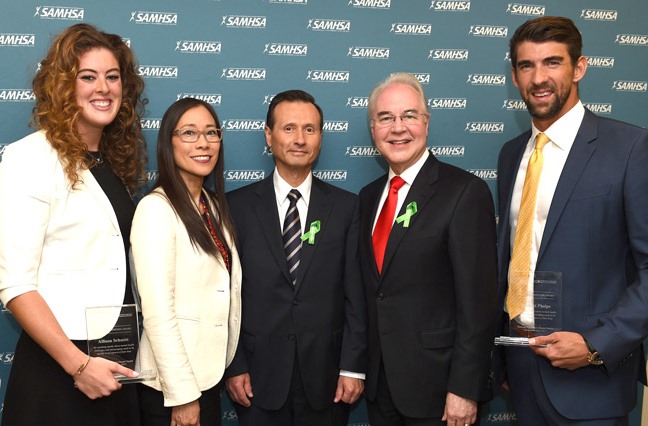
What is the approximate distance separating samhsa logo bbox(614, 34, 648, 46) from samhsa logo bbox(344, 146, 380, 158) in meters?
1.69

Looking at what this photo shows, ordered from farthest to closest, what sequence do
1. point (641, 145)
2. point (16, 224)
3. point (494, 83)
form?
point (494, 83) → point (641, 145) → point (16, 224)

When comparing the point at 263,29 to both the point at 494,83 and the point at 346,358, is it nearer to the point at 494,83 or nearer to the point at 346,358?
the point at 494,83

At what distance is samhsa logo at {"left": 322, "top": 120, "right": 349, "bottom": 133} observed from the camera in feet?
11.4

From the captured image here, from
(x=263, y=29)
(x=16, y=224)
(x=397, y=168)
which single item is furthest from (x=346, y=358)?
(x=263, y=29)

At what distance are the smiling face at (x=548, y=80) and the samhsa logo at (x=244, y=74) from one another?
53.9 inches

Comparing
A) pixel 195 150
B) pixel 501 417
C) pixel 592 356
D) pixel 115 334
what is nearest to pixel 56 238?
pixel 115 334

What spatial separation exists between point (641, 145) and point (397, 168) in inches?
38.7

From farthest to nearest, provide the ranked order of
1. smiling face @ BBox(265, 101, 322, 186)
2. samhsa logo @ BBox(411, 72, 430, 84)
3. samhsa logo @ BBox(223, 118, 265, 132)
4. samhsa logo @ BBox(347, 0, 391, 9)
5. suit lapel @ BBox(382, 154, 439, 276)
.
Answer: samhsa logo @ BBox(411, 72, 430, 84) → samhsa logo @ BBox(347, 0, 391, 9) → samhsa logo @ BBox(223, 118, 265, 132) → smiling face @ BBox(265, 101, 322, 186) → suit lapel @ BBox(382, 154, 439, 276)

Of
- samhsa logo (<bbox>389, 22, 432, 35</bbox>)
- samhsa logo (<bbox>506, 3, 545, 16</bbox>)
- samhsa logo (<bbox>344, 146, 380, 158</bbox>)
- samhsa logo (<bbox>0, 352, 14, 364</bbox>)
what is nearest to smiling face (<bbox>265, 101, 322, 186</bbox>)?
samhsa logo (<bbox>344, 146, 380, 158</bbox>)

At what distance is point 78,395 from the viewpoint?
2.27 meters

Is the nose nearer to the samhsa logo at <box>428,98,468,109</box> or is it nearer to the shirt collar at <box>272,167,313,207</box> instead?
the shirt collar at <box>272,167,313,207</box>

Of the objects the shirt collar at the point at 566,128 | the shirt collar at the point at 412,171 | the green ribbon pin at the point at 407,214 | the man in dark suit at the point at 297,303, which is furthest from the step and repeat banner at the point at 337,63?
the shirt collar at the point at 566,128

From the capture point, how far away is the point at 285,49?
3.38 meters

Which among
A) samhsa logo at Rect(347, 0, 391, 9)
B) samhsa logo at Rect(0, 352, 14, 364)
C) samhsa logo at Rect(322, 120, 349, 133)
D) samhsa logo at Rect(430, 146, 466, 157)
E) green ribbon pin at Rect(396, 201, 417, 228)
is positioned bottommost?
samhsa logo at Rect(0, 352, 14, 364)
